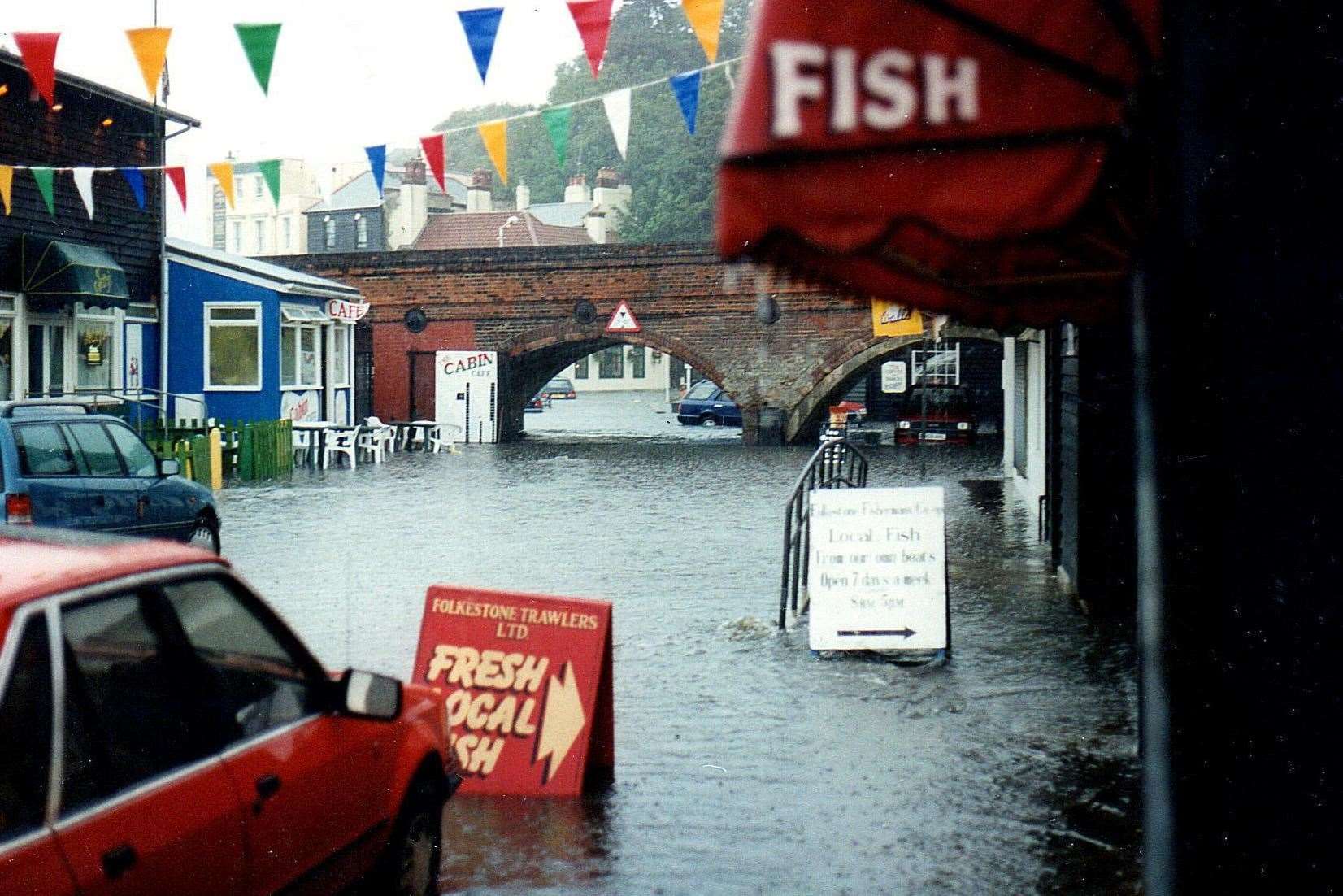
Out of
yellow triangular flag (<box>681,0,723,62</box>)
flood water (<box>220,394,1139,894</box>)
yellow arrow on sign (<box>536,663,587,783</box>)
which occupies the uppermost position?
yellow triangular flag (<box>681,0,723,62</box>)

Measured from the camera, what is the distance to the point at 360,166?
96062 millimetres

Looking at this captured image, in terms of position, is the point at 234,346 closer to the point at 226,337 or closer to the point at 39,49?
the point at 226,337

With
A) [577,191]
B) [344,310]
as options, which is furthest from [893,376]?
[577,191]

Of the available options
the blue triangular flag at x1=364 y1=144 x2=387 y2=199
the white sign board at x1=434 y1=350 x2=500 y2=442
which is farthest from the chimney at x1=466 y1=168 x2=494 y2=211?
the blue triangular flag at x1=364 y1=144 x2=387 y2=199

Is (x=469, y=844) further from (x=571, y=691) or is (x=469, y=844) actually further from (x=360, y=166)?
(x=360, y=166)

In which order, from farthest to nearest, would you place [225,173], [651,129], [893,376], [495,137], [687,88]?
[651,129] → [893,376] → [225,173] → [495,137] → [687,88]

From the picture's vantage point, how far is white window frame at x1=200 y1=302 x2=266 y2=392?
1204 inches

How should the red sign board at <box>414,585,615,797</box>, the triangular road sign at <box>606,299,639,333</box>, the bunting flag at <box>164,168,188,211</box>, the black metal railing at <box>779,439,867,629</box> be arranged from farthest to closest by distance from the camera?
the triangular road sign at <box>606,299,639,333</box> → the bunting flag at <box>164,168,188,211</box> → the black metal railing at <box>779,439,867,629</box> → the red sign board at <box>414,585,615,797</box>

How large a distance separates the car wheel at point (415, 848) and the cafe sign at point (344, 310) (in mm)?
29466

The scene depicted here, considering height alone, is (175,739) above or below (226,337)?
A: below

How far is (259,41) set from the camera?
41.0 ft

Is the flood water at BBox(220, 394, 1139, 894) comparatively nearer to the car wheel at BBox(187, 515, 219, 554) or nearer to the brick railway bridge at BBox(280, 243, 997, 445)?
the car wheel at BBox(187, 515, 219, 554)

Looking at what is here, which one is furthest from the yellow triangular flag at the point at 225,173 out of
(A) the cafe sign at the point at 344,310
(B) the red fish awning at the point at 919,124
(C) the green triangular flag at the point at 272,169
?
(A) the cafe sign at the point at 344,310

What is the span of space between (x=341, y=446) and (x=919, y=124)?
92.2ft
